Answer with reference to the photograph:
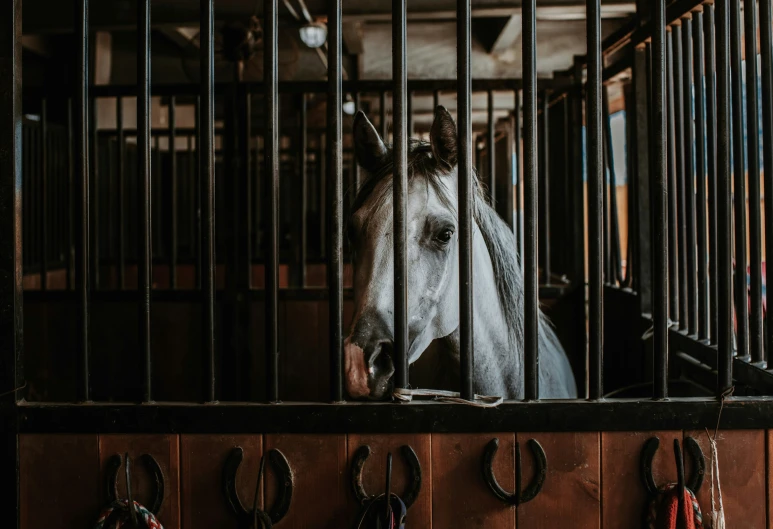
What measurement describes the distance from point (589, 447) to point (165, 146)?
297 inches

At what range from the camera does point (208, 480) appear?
2.93 feet

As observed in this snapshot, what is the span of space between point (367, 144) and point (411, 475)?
71 cm

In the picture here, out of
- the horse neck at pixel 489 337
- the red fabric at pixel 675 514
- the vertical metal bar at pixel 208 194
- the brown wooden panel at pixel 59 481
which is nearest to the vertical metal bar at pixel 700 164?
the horse neck at pixel 489 337

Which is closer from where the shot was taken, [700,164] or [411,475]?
[411,475]

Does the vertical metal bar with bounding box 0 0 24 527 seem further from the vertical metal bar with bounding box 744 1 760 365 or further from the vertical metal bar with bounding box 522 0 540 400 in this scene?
the vertical metal bar with bounding box 744 1 760 365

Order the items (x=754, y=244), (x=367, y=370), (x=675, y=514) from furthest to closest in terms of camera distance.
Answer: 1. (x=754, y=244)
2. (x=367, y=370)
3. (x=675, y=514)

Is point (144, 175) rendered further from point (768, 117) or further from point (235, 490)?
point (768, 117)

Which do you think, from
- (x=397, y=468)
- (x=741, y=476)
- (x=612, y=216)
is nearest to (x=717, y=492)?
(x=741, y=476)

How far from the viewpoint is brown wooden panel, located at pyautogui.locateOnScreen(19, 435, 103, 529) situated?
0.90 m

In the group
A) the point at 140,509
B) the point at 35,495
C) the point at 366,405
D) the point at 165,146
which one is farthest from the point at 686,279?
the point at 165,146

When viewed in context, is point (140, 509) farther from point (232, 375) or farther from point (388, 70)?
point (388, 70)

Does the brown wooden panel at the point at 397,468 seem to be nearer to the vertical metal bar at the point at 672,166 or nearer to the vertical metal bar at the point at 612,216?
the vertical metal bar at the point at 672,166

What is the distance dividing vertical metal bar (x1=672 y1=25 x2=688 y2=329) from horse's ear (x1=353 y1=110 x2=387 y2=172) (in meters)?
0.87

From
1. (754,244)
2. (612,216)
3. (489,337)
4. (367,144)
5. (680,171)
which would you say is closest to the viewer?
(754,244)
